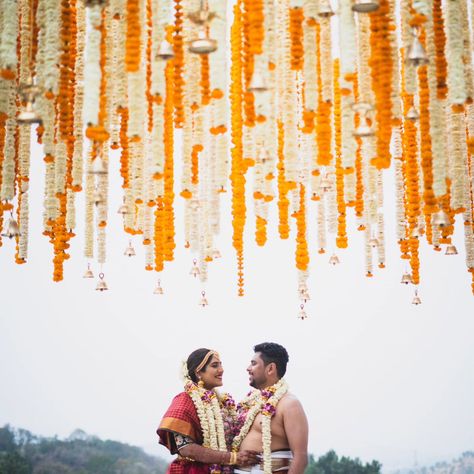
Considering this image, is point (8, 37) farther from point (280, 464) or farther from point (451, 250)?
point (451, 250)

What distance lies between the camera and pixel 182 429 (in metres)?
4.71

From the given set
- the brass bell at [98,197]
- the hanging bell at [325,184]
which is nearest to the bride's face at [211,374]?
the hanging bell at [325,184]

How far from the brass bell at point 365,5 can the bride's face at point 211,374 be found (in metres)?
2.95

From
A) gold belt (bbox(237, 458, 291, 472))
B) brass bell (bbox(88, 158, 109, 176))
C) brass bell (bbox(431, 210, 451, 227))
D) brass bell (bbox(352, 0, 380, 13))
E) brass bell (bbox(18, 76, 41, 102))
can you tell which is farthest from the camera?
gold belt (bbox(237, 458, 291, 472))

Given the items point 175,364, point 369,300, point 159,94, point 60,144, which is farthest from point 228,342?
point 159,94

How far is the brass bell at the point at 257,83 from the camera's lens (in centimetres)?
272

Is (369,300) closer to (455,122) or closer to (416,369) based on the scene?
(416,369)

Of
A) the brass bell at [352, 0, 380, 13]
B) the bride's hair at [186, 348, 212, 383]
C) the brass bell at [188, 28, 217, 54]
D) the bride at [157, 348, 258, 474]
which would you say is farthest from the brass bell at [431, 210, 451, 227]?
the bride's hair at [186, 348, 212, 383]

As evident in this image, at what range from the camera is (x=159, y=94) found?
2.91 metres

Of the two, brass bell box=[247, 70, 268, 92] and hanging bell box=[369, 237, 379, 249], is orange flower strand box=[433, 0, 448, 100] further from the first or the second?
hanging bell box=[369, 237, 379, 249]

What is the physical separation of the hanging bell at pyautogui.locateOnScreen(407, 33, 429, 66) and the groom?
255 centimetres

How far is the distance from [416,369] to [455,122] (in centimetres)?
439

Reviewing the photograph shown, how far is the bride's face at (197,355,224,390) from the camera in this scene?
195 inches

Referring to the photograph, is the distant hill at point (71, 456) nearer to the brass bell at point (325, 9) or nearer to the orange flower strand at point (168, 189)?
the orange flower strand at point (168, 189)
